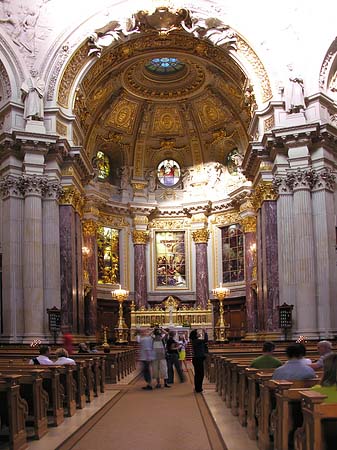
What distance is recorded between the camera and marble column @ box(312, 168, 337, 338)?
24031mm

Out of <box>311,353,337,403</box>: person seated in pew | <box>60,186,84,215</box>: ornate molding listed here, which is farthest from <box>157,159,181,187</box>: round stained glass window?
<box>311,353,337,403</box>: person seated in pew

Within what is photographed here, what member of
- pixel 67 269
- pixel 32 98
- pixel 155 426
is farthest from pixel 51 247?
pixel 155 426

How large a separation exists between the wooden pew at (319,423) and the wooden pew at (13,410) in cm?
396

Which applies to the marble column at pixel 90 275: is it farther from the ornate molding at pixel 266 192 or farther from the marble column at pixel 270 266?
the ornate molding at pixel 266 192

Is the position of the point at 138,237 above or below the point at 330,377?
above

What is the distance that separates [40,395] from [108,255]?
26740 millimetres

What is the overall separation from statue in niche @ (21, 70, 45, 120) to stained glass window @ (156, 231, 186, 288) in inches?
557

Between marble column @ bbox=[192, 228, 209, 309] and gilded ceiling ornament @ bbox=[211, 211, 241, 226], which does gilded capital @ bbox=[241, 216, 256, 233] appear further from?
marble column @ bbox=[192, 228, 209, 309]

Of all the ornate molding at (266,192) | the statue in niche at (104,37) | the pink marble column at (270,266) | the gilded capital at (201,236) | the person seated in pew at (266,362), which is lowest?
the person seated in pew at (266,362)

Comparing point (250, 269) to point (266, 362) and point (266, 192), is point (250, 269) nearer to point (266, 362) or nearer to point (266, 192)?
point (266, 192)

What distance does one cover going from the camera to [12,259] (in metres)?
24.6

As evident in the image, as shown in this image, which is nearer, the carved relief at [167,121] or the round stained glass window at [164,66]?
the round stained glass window at [164,66]

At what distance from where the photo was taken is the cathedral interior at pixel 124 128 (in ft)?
81.0

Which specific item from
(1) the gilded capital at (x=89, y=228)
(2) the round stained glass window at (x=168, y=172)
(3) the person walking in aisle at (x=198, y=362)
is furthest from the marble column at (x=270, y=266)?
(2) the round stained glass window at (x=168, y=172)
